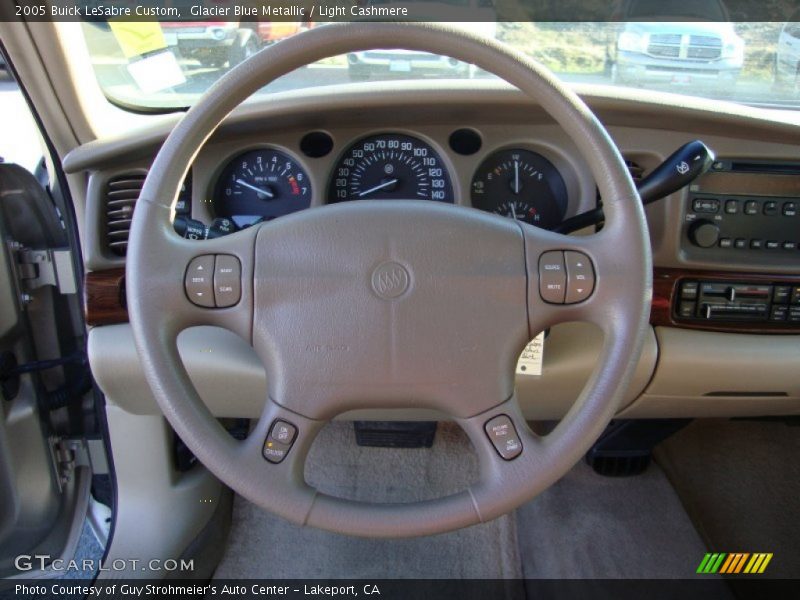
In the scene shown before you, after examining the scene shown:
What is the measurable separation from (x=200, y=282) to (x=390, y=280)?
27 centimetres

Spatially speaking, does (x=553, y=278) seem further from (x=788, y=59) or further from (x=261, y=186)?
(x=788, y=59)

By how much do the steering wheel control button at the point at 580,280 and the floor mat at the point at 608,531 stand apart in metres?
1.09

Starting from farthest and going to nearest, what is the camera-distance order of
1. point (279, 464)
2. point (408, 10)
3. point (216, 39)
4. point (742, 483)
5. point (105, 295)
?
point (742, 483) → point (216, 39) → point (105, 295) → point (408, 10) → point (279, 464)

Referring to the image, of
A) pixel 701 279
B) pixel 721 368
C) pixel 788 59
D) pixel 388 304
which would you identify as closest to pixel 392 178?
pixel 388 304

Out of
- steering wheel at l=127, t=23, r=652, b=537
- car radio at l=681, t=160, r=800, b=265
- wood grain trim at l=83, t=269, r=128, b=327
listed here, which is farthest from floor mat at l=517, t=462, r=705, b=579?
wood grain trim at l=83, t=269, r=128, b=327

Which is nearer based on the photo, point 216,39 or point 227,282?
point 227,282

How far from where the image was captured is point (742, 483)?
1.92 m

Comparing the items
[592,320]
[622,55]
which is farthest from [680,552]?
[622,55]

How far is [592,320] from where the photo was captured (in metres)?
0.99

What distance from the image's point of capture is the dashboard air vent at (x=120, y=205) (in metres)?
1.46

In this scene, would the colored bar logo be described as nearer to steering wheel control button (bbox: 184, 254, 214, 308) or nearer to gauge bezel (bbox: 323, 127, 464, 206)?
gauge bezel (bbox: 323, 127, 464, 206)

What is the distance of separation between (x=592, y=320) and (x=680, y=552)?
1.15m

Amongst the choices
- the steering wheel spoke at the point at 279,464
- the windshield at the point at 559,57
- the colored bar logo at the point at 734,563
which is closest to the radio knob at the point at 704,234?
the windshield at the point at 559,57

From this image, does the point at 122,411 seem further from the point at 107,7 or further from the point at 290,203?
the point at 107,7
